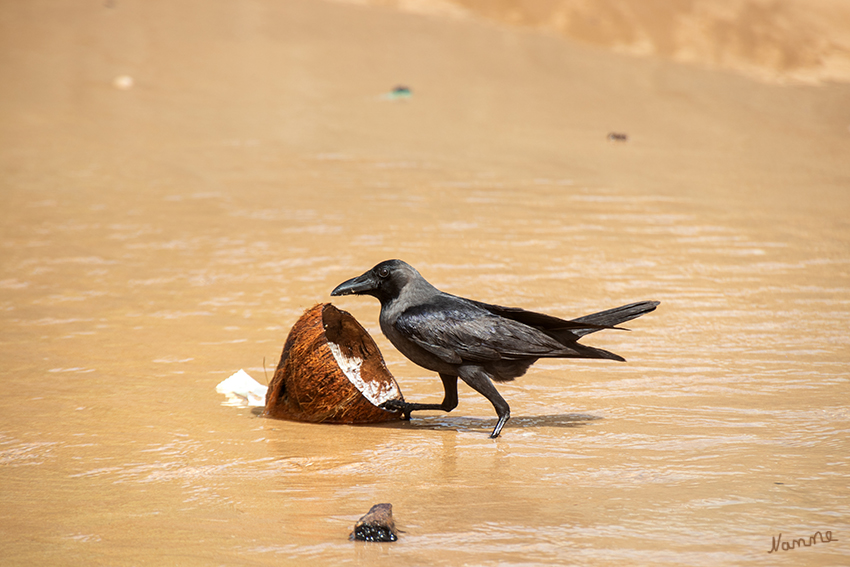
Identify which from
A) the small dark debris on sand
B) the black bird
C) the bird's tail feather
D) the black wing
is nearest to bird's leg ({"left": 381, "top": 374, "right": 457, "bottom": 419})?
the black bird

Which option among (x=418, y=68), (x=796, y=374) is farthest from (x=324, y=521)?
(x=418, y=68)

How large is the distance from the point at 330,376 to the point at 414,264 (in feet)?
10.2

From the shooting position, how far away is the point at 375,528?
319 cm

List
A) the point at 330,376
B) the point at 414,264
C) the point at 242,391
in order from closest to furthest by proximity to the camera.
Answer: the point at 330,376 → the point at 242,391 → the point at 414,264

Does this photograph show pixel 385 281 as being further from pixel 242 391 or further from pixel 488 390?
pixel 242 391

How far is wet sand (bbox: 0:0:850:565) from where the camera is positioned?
348cm

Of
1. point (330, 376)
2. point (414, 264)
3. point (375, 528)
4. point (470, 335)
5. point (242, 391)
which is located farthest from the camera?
point (414, 264)

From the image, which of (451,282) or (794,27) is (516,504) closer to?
(451,282)

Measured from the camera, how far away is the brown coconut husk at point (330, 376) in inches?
180

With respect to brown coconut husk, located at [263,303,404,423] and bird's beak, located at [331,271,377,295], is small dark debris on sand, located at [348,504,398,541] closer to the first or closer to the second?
brown coconut husk, located at [263,303,404,423]

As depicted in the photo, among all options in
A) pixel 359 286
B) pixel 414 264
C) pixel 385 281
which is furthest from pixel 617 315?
pixel 414 264

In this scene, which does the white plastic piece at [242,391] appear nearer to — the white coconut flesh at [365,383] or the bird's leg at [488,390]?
the white coconut flesh at [365,383]

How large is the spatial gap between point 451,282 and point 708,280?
2155 millimetres

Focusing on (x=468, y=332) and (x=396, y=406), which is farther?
(x=396, y=406)
